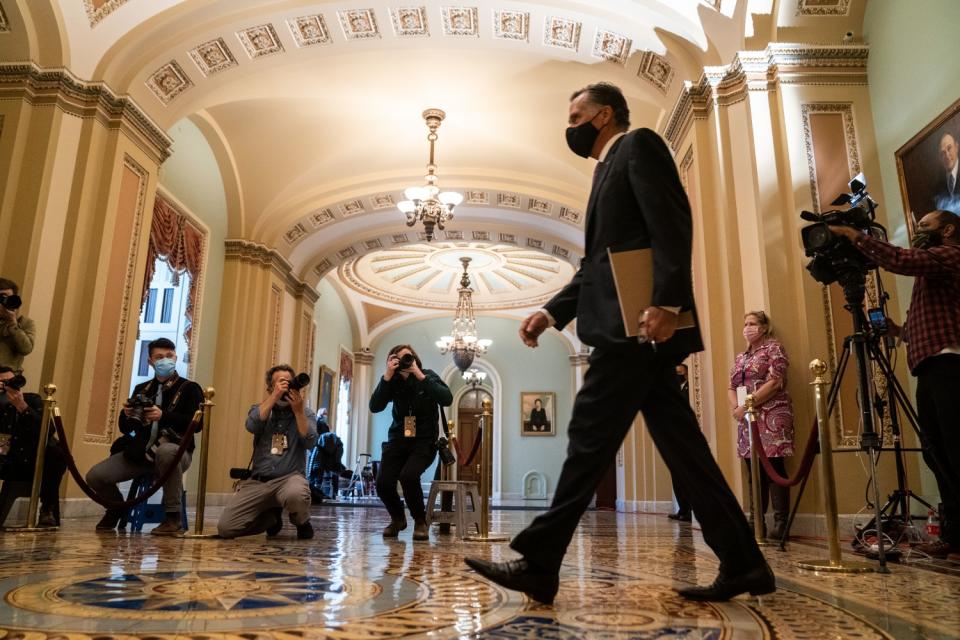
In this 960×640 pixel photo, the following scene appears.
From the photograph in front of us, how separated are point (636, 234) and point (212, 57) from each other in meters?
6.17

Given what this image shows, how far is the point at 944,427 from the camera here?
2867mm

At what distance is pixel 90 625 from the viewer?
154 cm

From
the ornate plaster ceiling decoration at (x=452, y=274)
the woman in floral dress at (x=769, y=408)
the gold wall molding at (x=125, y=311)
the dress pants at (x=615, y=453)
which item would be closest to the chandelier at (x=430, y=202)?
the gold wall molding at (x=125, y=311)

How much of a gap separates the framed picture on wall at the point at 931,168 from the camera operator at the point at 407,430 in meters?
3.12

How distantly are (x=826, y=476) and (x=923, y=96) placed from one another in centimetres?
298

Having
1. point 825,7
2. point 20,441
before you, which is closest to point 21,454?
point 20,441

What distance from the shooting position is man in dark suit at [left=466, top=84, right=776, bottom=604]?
1.84 meters

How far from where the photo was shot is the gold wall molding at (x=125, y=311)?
619 cm

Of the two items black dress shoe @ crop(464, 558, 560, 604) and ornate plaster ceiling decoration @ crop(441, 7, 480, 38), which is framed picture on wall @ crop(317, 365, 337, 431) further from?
black dress shoe @ crop(464, 558, 560, 604)

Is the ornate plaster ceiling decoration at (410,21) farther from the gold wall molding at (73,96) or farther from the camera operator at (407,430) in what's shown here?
the camera operator at (407,430)

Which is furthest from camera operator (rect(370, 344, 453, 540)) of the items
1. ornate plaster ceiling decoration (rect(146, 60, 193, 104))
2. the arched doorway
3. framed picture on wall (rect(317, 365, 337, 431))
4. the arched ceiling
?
the arched doorway

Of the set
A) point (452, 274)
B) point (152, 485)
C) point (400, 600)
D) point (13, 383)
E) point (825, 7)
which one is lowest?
point (400, 600)

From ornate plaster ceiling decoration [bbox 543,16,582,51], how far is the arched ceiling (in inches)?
0.7

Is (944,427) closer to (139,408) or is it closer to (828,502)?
(828,502)
